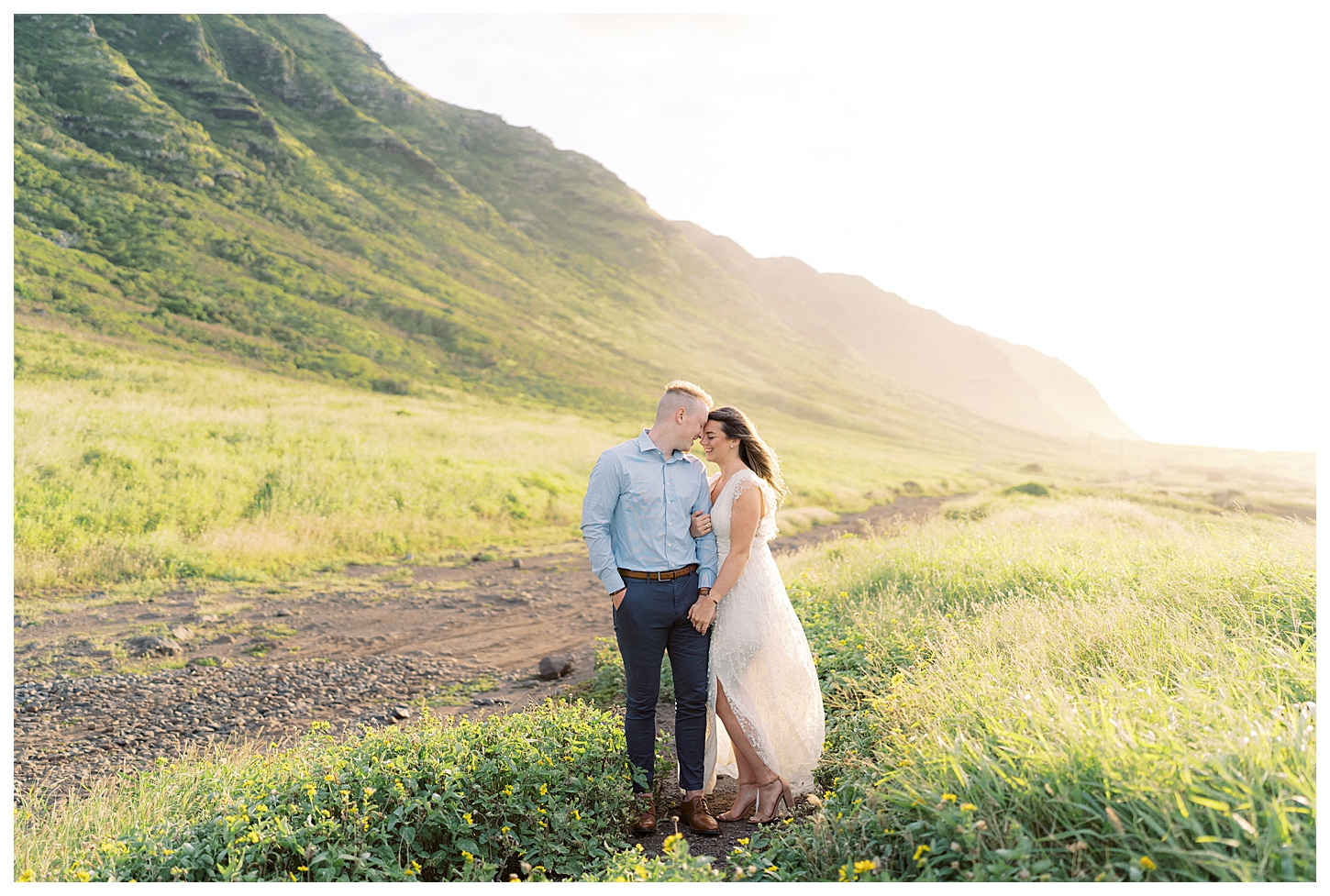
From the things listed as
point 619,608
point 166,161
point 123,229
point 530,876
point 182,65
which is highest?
point 182,65

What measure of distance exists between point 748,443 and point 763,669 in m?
1.54

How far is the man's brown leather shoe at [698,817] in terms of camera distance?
4207 mm

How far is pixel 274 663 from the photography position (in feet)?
25.5

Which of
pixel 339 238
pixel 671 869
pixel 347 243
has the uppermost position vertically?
pixel 339 238

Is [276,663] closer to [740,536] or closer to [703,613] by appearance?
[703,613]

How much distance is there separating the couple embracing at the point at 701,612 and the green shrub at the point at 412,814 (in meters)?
0.46

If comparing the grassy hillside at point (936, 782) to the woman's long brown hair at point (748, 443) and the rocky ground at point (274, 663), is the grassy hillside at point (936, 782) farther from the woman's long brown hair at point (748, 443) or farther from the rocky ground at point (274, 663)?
the woman's long brown hair at point (748, 443)

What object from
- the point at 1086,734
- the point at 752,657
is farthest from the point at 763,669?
the point at 1086,734

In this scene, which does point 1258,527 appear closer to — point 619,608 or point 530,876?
point 619,608

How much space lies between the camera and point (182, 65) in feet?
304

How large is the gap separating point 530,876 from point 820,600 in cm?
552

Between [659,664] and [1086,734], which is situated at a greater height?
[1086,734]

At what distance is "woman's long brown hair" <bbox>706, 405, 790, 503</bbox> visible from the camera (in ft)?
15.5

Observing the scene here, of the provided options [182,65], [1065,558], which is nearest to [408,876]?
[1065,558]
